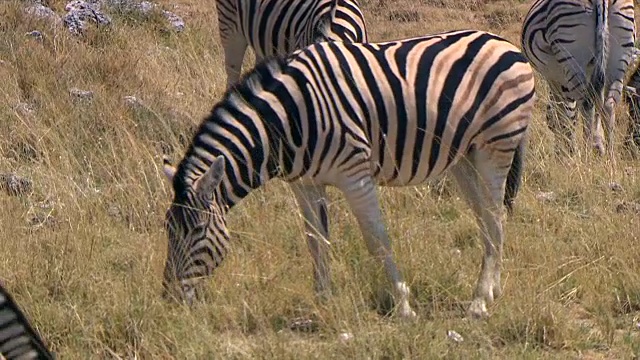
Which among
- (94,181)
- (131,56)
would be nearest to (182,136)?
(94,181)

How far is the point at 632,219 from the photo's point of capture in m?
6.00

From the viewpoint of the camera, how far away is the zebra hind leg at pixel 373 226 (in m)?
4.99

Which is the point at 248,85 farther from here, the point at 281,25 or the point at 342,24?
the point at 281,25

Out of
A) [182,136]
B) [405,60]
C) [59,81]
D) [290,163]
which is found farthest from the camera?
[59,81]

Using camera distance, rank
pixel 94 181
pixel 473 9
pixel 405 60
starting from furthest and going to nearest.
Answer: pixel 473 9 < pixel 94 181 < pixel 405 60

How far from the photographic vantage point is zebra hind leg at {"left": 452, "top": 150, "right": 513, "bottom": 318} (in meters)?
5.27

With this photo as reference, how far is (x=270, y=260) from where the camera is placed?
17.8ft

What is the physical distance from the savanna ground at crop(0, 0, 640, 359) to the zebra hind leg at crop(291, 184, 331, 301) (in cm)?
12

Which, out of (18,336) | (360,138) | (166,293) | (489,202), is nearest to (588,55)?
(489,202)

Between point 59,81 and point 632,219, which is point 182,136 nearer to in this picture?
point 59,81

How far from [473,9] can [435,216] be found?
1175 cm

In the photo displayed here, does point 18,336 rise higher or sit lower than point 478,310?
higher

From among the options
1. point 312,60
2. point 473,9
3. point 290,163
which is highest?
point 312,60

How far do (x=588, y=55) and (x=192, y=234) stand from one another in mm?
4935
